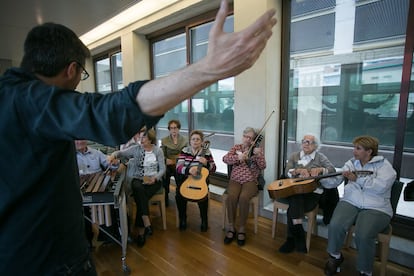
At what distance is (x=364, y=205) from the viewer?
6.79 ft

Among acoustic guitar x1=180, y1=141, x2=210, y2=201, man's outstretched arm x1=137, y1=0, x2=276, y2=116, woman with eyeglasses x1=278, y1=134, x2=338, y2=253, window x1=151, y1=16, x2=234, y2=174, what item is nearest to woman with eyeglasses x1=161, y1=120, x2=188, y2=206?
window x1=151, y1=16, x2=234, y2=174

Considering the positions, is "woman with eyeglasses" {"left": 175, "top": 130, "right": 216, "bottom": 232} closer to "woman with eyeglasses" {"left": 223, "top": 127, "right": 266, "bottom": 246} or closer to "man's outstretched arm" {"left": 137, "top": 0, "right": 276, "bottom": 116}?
"woman with eyeglasses" {"left": 223, "top": 127, "right": 266, "bottom": 246}

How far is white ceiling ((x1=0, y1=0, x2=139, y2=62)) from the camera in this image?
1.91 m

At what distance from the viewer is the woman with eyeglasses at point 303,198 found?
7.63ft

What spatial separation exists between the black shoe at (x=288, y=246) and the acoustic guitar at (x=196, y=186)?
0.91 metres

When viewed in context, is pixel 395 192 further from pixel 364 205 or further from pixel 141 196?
pixel 141 196

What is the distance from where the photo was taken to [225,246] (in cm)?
245

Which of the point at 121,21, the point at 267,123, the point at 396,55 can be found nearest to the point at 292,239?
the point at 267,123

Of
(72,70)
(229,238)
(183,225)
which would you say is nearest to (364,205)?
(229,238)

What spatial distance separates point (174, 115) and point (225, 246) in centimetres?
264

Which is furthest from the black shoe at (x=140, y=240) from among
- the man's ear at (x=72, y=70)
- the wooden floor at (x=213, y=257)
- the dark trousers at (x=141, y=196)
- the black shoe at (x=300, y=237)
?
the man's ear at (x=72, y=70)

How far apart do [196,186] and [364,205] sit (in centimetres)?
158

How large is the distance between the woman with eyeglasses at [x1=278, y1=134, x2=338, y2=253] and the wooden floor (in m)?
0.11

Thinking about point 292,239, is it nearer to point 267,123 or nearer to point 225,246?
point 225,246
